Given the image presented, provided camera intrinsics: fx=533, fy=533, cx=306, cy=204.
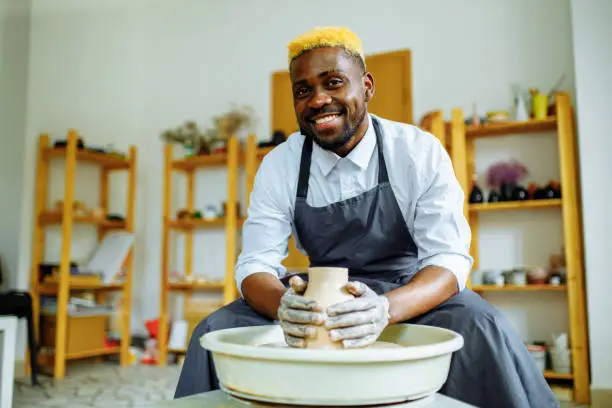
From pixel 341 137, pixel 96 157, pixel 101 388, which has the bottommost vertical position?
pixel 101 388

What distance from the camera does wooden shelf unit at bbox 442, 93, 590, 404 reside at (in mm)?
2799

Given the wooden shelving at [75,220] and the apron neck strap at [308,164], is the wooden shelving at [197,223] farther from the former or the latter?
the apron neck strap at [308,164]

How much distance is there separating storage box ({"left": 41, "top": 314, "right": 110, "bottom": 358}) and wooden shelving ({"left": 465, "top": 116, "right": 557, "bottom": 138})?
9.03 feet

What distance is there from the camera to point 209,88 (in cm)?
442

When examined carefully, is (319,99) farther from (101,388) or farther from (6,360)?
(101,388)

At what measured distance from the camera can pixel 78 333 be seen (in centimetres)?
351

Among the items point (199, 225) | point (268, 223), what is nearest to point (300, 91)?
point (268, 223)

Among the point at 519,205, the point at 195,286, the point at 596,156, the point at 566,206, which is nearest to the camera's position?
the point at 596,156

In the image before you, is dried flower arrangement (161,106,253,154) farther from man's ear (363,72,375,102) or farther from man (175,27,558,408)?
man's ear (363,72,375,102)

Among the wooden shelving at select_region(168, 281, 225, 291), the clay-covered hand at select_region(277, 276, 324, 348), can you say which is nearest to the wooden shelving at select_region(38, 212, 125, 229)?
the wooden shelving at select_region(168, 281, 225, 291)

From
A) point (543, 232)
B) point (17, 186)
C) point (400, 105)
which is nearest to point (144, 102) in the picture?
point (17, 186)

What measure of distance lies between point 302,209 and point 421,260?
34 centimetres

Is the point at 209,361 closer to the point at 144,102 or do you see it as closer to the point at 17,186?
the point at 17,186

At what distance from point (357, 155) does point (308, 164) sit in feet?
0.46
